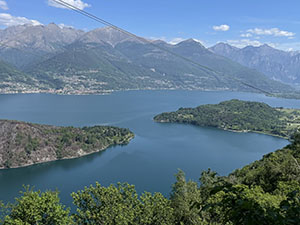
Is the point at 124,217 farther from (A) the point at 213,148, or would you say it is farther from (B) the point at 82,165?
(A) the point at 213,148

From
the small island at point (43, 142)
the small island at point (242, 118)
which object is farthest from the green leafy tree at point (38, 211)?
the small island at point (242, 118)

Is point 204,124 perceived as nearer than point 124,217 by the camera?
No

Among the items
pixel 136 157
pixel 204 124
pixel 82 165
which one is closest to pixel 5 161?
pixel 82 165

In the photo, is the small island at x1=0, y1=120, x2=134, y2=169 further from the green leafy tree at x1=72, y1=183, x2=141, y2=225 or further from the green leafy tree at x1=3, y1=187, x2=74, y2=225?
the green leafy tree at x1=3, y1=187, x2=74, y2=225

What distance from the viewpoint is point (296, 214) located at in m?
1.83

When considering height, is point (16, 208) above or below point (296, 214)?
below

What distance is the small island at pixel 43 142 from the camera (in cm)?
4628

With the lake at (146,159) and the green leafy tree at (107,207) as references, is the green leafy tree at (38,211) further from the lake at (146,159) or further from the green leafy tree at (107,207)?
the lake at (146,159)

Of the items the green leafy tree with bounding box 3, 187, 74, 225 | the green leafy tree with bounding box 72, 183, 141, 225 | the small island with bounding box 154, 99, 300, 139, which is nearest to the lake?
the small island with bounding box 154, 99, 300, 139

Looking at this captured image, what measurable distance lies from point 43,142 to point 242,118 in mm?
59963

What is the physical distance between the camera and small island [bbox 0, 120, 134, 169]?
152ft

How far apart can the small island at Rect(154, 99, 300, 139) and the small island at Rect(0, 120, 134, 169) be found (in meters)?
28.5

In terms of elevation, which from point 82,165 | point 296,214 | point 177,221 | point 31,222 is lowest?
point 82,165

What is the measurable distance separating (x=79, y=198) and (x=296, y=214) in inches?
446
